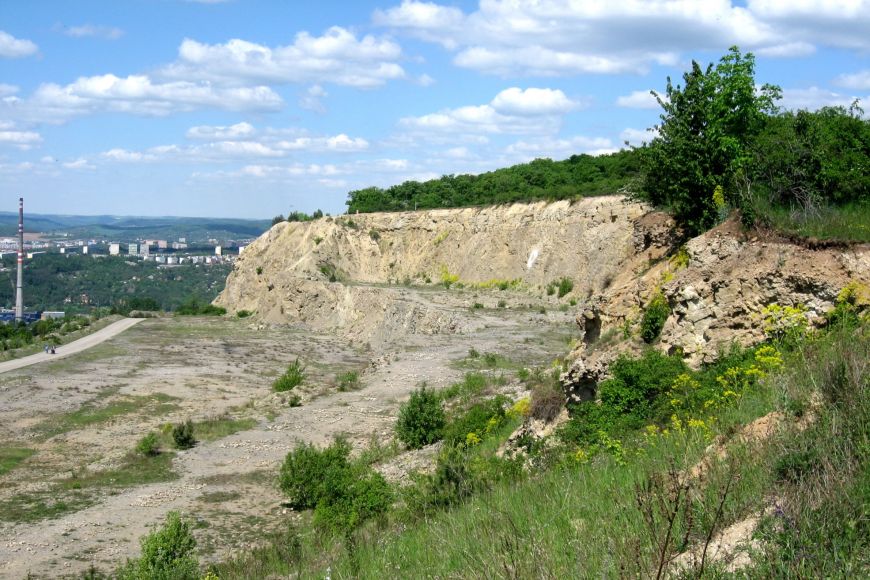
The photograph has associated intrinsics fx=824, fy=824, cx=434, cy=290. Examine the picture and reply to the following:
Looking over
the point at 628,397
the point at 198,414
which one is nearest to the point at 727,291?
the point at 628,397

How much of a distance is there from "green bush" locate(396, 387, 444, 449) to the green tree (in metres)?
7.28

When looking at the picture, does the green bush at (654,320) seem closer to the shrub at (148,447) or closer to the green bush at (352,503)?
the green bush at (352,503)

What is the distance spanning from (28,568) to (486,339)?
2137 centimetres

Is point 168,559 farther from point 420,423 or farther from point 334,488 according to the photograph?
point 420,423

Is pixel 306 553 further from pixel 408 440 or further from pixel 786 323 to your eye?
pixel 408 440

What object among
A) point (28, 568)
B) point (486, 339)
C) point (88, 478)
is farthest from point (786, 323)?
point (486, 339)

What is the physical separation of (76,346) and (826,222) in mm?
45850

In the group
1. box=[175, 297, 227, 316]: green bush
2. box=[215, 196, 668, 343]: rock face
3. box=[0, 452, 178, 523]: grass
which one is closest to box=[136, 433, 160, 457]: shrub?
box=[0, 452, 178, 523]: grass

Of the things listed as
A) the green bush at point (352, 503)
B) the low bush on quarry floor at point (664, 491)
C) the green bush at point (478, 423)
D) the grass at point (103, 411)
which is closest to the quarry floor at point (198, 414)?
the grass at point (103, 411)

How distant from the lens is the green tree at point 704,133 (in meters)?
13.5

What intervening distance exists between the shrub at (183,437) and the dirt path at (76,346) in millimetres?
19657

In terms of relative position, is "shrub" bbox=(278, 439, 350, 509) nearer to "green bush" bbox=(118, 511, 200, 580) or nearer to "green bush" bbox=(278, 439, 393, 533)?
"green bush" bbox=(278, 439, 393, 533)

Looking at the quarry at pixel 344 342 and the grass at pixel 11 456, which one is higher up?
the quarry at pixel 344 342

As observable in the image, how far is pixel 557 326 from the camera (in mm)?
36562
